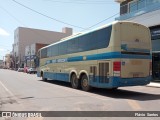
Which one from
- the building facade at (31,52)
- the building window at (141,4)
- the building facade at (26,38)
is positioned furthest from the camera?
the building facade at (26,38)

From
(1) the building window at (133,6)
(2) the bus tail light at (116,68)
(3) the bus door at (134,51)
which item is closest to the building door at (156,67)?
(1) the building window at (133,6)

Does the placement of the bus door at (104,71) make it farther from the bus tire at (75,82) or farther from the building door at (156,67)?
the building door at (156,67)

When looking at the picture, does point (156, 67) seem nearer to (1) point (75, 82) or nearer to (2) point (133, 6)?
(2) point (133, 6)

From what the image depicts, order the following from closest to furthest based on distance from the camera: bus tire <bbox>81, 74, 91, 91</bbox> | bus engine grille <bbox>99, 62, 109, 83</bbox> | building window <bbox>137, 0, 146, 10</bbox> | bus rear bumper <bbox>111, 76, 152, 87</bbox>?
bus rear bumper <bbox>111, 76, 152, 87</bbox> < bus engine grille <bbox>99, 62, 109, 83</bbox> < bus tire <bbox>81, 74, 91, 91</bbox> < building window <bbox>137, 0, 146, 10</bbox>

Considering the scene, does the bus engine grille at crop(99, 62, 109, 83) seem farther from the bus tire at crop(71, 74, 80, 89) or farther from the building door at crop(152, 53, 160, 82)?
the building door at crop(152, 53, 160, 82)

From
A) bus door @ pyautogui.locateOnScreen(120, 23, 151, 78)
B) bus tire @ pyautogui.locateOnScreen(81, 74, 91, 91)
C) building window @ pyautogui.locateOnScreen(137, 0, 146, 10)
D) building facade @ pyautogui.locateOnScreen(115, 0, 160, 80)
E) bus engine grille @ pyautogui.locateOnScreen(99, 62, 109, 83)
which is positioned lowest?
bus tire @ pyautogui.locateOnScreen(81, 74, 91, 91)

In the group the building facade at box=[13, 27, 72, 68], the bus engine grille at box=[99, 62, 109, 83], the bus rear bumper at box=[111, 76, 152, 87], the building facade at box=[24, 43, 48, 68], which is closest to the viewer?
the bus rear bumper at box=[111, 76, 152, 87]

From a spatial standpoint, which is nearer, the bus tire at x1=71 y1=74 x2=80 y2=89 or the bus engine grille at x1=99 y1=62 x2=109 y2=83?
the bus engine grille at x1=99 y1=62 x2=109 y2=83

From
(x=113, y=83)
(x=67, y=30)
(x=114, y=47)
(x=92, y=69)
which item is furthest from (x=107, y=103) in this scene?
(x=67, y=30)

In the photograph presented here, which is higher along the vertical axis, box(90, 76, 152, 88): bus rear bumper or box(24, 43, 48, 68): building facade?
box(24, 43, 48, 68): building facade

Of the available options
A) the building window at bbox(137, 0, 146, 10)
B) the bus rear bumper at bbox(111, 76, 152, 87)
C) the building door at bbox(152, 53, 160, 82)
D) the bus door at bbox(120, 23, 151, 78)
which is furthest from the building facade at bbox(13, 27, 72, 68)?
the bus rear bumper at bbox(111, 76, 152, 87)

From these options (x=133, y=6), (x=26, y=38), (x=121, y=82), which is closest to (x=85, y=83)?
(x=121, y=82)

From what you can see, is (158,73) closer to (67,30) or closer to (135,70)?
(135,70)

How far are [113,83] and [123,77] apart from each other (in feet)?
1.94
